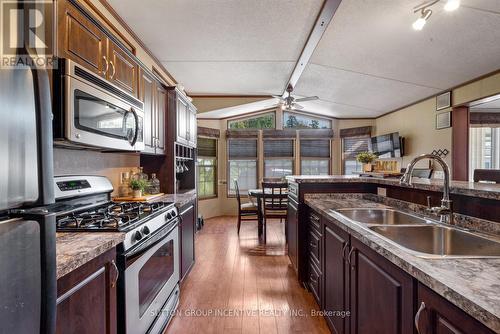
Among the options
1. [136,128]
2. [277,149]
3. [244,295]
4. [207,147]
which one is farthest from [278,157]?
[136,128]

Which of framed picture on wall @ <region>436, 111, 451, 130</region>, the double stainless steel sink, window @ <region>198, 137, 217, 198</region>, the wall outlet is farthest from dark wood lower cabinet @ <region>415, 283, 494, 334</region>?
window @ <region>198, 137, 217, 198</region>

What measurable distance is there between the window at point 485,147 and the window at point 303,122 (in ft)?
9.57

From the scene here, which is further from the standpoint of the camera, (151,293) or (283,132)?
(283,132)

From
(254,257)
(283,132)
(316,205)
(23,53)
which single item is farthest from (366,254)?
(283,132)

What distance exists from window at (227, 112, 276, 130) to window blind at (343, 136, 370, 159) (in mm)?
1873

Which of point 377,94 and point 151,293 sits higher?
point 377,94

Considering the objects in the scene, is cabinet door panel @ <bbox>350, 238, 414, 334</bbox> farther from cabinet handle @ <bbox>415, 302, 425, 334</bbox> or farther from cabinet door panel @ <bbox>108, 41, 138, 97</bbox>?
cabinet door panel @ <bbox>108, 41, 138, 97</bbox>

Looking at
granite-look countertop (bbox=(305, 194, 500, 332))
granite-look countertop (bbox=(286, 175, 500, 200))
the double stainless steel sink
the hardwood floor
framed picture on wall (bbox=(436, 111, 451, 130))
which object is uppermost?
framed picture on wall (bbox=(436, 111, 451, 130))

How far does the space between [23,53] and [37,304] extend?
0.60 metres

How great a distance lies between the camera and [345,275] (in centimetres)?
159

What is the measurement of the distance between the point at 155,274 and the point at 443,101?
4.75 meters

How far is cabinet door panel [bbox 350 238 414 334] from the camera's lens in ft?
3.26

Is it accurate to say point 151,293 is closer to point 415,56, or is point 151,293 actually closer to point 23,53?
point 23,53

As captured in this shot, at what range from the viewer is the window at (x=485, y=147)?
5363 millimetres
